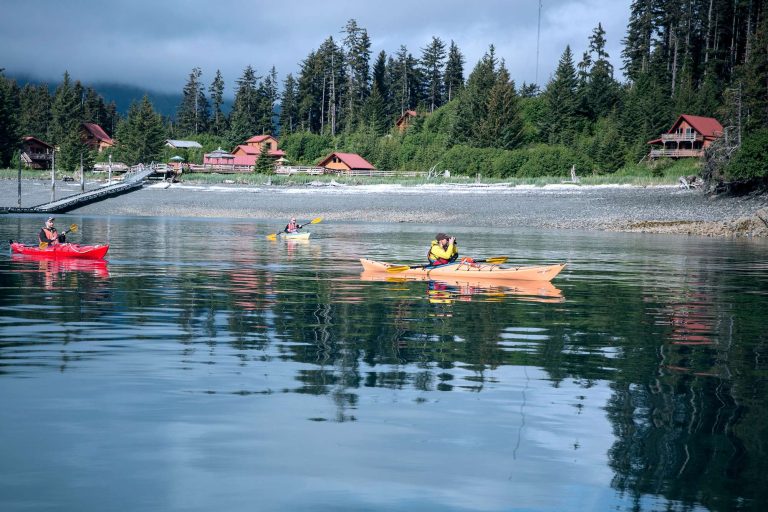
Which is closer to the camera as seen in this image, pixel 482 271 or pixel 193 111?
pixel 482 271

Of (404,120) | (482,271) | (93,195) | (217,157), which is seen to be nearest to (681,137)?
(404,120)

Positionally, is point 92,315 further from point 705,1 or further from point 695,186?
point 705,1

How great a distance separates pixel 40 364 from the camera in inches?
442

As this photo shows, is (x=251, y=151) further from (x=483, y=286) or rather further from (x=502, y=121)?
(x=483, y=286)

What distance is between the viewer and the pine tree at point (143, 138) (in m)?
114

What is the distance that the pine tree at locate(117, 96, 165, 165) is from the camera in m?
114

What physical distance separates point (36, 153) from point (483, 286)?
127377 millimetres

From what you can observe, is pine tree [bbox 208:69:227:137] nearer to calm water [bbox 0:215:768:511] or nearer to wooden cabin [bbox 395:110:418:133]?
wooden cabin [bbox 395:110:418:133]

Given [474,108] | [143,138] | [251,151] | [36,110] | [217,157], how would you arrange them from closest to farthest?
[474,108] → [143,138] → [217,157] → [251,151] → [36,110]

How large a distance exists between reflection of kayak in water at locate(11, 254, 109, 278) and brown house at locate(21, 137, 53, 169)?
10529 cm

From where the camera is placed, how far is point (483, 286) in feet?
74.7

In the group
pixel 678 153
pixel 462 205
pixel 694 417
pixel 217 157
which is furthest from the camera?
pixel 217 157

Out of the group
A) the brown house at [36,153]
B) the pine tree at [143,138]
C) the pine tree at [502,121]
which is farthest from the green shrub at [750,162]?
the brown house at [36,153]

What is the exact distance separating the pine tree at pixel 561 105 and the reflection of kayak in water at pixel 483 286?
75.1m
